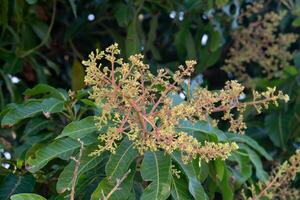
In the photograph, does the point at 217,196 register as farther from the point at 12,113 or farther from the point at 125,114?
the point at 125,114

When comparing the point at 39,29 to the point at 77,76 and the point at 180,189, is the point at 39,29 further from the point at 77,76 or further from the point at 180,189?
the point at 180,189

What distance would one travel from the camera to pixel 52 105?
4.67 ft

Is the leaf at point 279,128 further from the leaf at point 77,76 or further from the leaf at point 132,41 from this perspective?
the leaf at point 77,76

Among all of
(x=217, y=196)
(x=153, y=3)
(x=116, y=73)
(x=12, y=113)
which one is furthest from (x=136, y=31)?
(x=116, y=73)

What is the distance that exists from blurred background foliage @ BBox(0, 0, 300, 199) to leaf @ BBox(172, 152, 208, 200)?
74 cm

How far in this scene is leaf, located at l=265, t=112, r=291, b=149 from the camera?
2.14 meters

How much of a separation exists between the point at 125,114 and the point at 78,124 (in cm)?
19

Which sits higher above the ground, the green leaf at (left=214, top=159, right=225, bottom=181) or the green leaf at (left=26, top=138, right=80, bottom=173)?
the green leaf at (left=26, top=138, right=80, bottom=173)

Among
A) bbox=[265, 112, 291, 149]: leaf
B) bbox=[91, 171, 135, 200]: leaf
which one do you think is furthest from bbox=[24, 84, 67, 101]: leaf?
bbox=[265, 112, 291, 149]: leaf

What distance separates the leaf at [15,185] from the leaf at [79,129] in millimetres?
152

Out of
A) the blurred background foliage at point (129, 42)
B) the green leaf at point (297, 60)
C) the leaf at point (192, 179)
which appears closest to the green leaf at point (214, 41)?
the blurred background foliage at point (129, 42)

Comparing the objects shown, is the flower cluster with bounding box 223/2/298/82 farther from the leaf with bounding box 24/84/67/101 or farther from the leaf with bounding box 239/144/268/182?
the leaf with bounding box 24/84/67/101

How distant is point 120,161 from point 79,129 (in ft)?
0.32

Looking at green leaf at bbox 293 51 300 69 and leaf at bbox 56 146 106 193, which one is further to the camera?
green leaf at bbox 293 51 300 69
